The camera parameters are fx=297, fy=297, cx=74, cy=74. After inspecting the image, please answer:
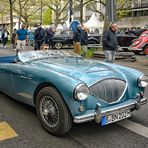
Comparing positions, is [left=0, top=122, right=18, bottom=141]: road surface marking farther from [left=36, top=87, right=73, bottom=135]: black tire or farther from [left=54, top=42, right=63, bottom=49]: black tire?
[left=54, top=42, right=63, bottom=49]: black tire

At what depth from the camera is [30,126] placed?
4.77 m

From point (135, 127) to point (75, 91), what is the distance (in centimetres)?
134

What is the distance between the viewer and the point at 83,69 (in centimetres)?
470

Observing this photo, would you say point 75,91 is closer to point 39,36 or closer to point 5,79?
point 5,79

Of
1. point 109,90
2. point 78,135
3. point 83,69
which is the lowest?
point 78,135

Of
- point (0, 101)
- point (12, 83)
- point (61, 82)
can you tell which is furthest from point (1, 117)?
point (61, 82)

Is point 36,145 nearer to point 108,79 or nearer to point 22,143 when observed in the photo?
point 22,143

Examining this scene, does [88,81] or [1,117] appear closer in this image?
[88,81]

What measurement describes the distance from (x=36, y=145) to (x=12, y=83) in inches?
67.4

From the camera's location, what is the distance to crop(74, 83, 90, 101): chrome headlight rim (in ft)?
13.2

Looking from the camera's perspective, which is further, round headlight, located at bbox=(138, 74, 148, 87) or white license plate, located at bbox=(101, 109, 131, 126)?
round headlight, located at bbox=(138, 74, 148, 87)

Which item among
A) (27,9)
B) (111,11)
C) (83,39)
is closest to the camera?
(83,39)

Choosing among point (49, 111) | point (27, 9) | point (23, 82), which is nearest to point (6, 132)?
point (49, 111)

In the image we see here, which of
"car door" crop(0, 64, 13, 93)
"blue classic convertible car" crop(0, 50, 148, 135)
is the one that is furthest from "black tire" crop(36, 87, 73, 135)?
"car door" crop(0, 64, 13, 93)
